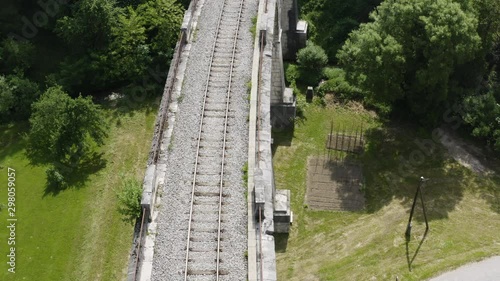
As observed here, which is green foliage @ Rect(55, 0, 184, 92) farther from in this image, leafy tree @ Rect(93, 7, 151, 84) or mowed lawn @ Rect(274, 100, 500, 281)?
mowed lawn @ Rect(274, 100, 500, 281)

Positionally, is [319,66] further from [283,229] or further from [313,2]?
[283,229]

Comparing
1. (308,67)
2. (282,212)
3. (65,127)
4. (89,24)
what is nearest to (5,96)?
(65,127)

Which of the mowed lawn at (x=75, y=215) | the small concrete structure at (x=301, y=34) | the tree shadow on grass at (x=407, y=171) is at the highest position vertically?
the small concrete structure at (x=301, y=34)

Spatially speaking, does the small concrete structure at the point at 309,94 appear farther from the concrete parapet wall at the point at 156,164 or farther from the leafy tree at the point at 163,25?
the leafy tree at the point at 163,25

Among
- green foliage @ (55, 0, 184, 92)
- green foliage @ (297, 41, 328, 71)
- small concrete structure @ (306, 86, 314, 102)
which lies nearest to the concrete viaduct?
small concrete structure @ (306, 86, 314, 102)

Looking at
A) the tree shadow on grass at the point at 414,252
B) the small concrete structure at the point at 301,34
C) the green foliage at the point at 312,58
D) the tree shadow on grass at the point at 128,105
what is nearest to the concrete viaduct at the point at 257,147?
the small concrete structure at the point at 301,34
